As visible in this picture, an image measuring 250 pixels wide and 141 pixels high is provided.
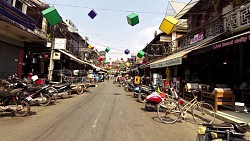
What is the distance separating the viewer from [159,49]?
2830 centimetres

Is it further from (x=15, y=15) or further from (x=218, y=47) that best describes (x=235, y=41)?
(x=15, y=15)

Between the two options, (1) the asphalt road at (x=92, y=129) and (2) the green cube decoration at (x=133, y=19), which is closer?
(1) the asphalt road at (x=92, y=129)

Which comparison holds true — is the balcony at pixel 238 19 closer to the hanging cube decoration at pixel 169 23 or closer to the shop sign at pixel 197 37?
the shop sign at pixel 197 37

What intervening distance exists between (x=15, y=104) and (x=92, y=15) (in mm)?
8515

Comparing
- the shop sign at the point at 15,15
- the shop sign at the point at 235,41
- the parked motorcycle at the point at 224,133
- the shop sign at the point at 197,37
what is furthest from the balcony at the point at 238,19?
the shop sign at the point at 15,15

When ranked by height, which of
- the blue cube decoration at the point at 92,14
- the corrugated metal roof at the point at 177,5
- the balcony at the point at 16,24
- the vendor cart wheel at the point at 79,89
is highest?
the corrugated metal roof at the point at 177,5

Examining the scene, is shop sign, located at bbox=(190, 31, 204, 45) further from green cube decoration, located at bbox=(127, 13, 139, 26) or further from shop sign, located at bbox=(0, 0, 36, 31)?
shop sign, located at bbox=(0, 0, 36, 31)

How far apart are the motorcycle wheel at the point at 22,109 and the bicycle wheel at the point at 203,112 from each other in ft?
21.7

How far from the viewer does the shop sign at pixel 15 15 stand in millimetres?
A: 12031

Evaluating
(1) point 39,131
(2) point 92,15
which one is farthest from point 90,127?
(2) point 92,15

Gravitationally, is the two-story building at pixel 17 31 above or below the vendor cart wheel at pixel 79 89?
above

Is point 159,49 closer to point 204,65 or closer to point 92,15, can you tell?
point 204,65

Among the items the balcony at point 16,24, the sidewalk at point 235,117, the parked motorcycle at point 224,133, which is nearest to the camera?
the parked motorcycle at point 224,133

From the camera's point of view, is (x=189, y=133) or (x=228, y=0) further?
(x=228, y=0)
